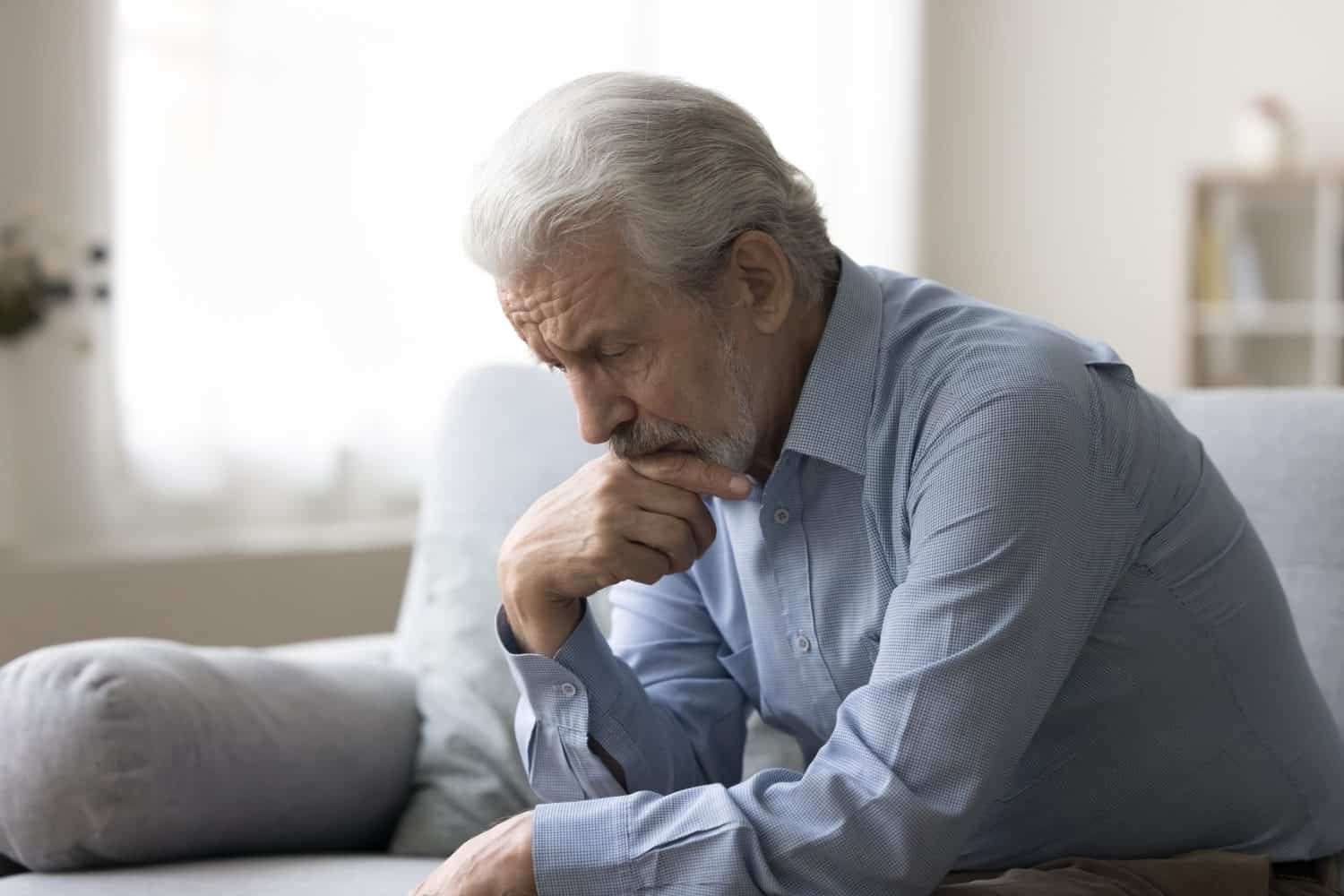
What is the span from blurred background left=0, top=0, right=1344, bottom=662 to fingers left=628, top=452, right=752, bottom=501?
1.81 meters

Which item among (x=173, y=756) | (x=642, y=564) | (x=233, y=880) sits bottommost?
(x=233, y=880)

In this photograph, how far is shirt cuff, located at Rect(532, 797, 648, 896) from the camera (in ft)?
3.42

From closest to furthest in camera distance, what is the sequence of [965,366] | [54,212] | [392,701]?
1. [965,366]
2. [392,701]
3. [54,212]

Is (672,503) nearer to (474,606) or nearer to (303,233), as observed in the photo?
(474,606)

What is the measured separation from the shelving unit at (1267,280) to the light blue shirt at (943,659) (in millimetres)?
3066

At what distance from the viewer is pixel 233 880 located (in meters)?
1.41

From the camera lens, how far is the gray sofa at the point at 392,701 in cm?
142

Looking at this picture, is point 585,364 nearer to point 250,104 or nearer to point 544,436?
point 544,436

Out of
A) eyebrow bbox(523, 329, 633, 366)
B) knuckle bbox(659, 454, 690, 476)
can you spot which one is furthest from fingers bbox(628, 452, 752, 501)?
eyebrow bbox(523, 329, 633, 366)

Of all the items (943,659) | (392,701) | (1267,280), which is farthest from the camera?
(1267,280)

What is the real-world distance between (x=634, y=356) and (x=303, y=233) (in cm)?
197

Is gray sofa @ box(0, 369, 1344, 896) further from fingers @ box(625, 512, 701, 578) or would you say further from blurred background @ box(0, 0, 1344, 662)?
blurred background @ box(0, 0, 1344, 662)

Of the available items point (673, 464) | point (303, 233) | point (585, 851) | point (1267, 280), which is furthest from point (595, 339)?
point (1267, 280)

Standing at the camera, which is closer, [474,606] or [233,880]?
[233,880]
